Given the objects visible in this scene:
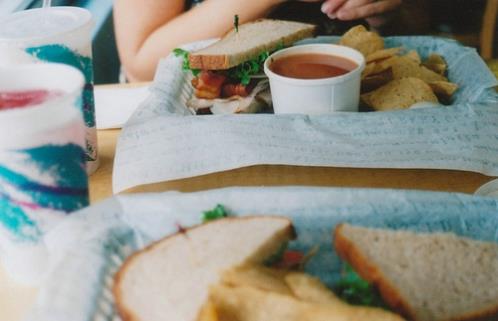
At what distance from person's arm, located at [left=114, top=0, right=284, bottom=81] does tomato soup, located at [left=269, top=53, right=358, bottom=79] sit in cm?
43

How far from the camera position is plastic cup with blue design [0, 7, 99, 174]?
889 mm

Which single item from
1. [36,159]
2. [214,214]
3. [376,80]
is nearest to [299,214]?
[214,214]

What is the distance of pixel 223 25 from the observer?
5.29 feet

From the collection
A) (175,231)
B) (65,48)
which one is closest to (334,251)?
(175,231)

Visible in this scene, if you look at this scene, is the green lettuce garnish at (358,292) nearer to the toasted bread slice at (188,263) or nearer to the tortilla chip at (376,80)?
the toasted bread slice at (188,263)

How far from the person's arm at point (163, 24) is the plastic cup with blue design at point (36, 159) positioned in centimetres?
91

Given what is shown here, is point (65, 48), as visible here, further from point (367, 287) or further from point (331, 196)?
point (367, 287)

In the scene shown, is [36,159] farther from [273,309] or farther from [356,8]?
[356,8]

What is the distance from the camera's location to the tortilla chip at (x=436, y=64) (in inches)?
54.0

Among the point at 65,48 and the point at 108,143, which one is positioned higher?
the point at 65,48

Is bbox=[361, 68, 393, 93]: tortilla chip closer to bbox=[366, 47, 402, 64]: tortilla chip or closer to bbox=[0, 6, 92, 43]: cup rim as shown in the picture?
bbox=[366, 47, 402, 64]: tortilla chip

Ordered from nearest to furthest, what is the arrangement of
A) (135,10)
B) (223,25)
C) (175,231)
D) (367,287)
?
(367,287) < (175,231) < (223,25) < (135,10)

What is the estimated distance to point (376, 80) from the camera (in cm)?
126

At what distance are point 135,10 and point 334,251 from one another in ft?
4.01
